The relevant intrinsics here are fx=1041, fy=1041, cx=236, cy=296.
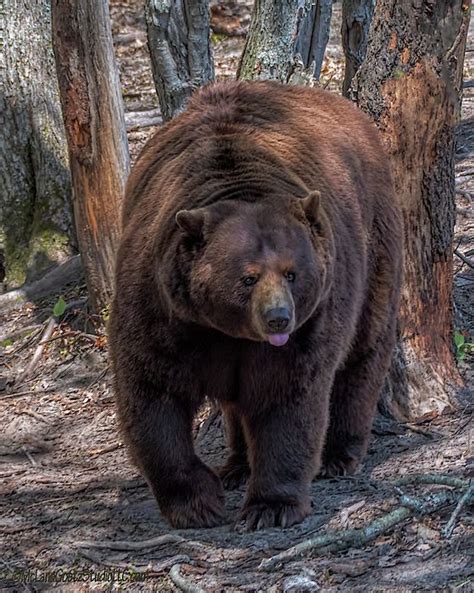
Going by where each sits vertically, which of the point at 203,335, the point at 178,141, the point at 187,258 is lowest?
the point at 203,335

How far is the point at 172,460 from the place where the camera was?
5410 millimetres

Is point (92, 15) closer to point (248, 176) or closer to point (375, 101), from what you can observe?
point (375, 101)

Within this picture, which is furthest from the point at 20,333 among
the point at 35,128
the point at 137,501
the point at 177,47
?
the point at 137,501

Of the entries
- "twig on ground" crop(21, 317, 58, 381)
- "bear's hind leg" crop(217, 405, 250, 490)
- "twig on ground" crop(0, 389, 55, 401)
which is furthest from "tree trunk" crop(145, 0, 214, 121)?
"bear's hind leg" crop(217, 405, 250, 490)

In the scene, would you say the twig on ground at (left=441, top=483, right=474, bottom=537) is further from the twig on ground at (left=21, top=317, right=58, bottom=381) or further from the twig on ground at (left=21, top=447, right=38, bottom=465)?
the twig on ground at (left=21, top=317, right=58, bottom=381)

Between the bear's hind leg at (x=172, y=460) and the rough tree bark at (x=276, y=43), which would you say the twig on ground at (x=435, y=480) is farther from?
the rough tree bark at (x=276, y=43)

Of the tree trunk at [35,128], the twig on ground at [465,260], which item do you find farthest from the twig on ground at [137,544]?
the tree trunk at [35,128]

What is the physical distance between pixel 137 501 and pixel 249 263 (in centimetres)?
193

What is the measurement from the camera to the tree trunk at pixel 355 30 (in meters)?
10.5

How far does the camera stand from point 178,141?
581cm

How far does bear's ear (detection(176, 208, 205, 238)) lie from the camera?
487 centimetres

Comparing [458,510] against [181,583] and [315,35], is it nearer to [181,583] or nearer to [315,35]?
[181,583]

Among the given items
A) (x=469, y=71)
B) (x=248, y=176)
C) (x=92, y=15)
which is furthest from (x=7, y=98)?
(x=469, y=71)

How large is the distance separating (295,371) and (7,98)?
5474 mm
